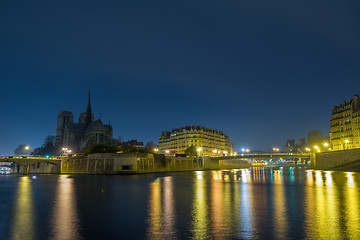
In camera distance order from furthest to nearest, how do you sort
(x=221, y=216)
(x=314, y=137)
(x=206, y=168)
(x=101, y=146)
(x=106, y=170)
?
(x=314, y=137) < (x=206, y=168) < (x=101, y=146) < (x=106, y=170) < (x=221, y=216)

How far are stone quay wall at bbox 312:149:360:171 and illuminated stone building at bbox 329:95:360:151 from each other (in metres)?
9.27

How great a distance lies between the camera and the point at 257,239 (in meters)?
15.6

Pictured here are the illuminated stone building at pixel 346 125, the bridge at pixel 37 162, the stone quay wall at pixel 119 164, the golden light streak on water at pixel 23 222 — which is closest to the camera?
the golden light streak on water at pixel 23 222

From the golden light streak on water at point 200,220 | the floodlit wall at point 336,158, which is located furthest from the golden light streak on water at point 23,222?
the floodlit wall at point 336,158

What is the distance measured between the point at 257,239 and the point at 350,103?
115196 millimetres

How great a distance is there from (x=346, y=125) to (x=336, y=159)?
88.2 ft

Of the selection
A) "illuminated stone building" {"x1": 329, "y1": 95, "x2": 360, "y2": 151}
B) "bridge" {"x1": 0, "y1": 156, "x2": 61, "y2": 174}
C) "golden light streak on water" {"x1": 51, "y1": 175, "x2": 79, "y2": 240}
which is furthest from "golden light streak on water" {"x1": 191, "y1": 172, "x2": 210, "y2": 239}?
"illuminated stone building" {"x1": 329, "y1": 95, "x2": 360, "y2": 151}

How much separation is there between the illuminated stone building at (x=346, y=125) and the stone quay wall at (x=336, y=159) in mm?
9265

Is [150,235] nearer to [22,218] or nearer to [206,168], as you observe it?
[22,218]

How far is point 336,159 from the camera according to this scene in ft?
303

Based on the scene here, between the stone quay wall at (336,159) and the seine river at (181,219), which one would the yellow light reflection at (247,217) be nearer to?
the seine river at (181,219)

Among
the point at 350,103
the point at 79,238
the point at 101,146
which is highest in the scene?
the point at 350,103

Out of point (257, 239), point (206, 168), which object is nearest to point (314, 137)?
point (206, 168)

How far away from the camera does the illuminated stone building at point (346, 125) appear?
105m
